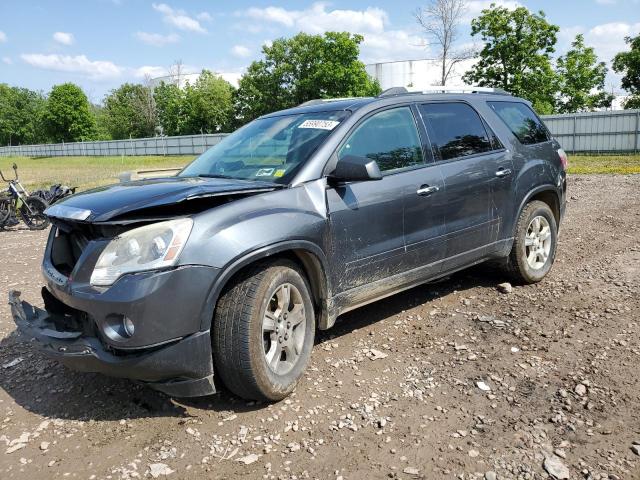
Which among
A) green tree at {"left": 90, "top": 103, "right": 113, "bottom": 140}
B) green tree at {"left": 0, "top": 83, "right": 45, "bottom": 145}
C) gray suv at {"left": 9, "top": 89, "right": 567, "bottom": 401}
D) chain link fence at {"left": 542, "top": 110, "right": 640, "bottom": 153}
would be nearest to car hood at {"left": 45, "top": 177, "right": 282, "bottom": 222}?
gray suv at {"left": 9, "top": 89, "right": 567, "bottom": 401}

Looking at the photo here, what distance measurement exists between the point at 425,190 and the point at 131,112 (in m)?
80.6

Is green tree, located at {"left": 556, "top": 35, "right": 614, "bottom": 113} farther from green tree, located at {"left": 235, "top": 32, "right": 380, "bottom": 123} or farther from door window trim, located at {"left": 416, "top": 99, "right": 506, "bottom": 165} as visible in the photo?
door window trim, located at {"left": 416, "top": 99, "right": 506, "bottom": 165}

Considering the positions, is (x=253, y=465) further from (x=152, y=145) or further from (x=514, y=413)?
(x=152, y=145)

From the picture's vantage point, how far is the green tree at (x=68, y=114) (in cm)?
7956

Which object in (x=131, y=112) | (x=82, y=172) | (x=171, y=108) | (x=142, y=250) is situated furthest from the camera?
(x=131, y=112)

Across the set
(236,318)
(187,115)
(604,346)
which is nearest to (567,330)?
(604,346)

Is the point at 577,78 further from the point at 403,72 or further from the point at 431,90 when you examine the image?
the point at 431,90

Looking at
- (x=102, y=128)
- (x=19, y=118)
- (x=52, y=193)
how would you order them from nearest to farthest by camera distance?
1. (x=52, y=193)
2. (x=102, y=128)
3. (x=19, y=118)

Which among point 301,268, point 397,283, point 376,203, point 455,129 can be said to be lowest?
point 397,283

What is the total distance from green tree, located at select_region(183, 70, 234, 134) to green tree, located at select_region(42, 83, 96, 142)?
2350 centimetres

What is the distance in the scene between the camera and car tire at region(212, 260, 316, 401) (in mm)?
3092

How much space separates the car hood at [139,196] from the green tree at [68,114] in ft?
279

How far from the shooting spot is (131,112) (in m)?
78.0

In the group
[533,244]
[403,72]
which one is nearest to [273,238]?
[533,244]
